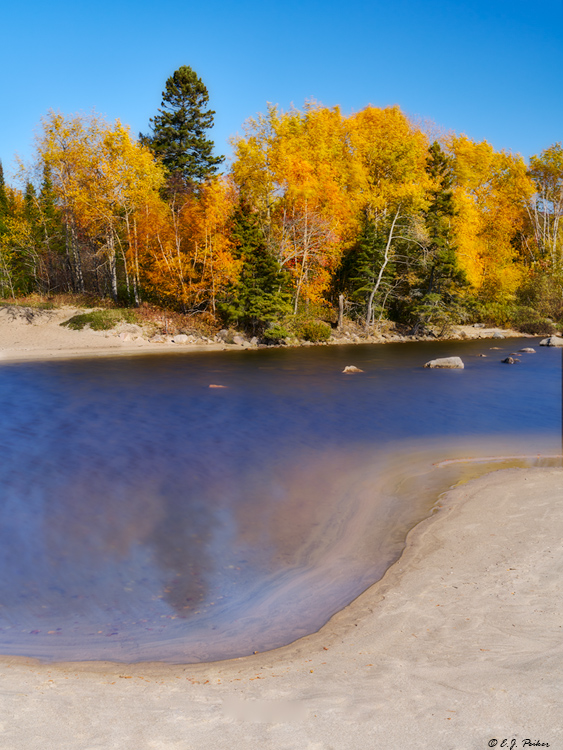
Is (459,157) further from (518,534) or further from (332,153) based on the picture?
(518,534)

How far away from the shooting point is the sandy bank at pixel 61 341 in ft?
118

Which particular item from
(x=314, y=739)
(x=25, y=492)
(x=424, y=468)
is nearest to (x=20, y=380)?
(x=25, y=492)

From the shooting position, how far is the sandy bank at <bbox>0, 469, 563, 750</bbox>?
4.45 m

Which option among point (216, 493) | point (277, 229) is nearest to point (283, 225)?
point (277, 229)

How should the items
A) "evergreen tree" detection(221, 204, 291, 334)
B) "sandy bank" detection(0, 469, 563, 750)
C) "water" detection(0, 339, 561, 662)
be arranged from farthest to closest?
"evergreen tree" detection(221, 204, 291, 334), "water" detection(0, 339, 561, 662), "sandy bank" detection(0, 469, 563, 750)

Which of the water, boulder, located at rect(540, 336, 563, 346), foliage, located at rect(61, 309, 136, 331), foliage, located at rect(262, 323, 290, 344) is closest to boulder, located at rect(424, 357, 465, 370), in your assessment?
the water

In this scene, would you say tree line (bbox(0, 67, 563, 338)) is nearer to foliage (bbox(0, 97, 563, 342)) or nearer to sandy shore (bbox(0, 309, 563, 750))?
foliage (bbox(0, 97, 563, 342))

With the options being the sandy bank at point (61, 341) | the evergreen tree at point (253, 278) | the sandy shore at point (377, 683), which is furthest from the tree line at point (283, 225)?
the sandy shore at point (377, 683)

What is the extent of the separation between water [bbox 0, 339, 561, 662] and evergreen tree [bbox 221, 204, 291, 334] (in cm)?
1418

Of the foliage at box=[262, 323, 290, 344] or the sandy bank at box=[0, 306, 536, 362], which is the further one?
the foliage at box=[262, 323, 290, 344]

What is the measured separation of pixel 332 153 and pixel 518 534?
4006 centimetres

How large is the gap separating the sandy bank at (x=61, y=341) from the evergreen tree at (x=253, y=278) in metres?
2.78

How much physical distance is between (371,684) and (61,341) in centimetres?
3608
